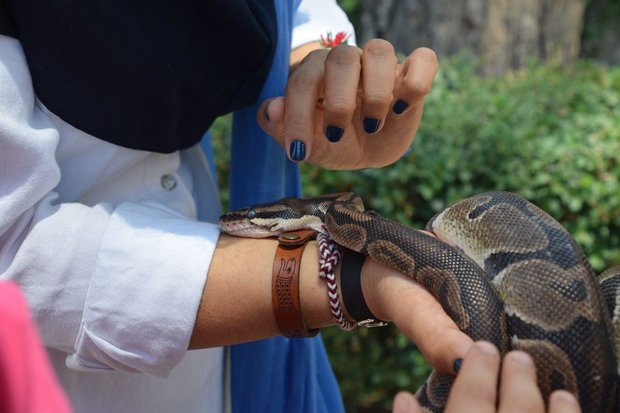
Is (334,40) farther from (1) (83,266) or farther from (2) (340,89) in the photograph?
(1) (83,266)

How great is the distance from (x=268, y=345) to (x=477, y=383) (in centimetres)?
106

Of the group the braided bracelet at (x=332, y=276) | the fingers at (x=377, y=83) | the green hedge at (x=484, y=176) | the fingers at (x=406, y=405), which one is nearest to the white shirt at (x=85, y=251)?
the braided bracelet at (x=332, y=276)

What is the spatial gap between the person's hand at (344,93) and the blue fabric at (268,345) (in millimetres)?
134

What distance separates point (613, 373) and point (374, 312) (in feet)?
1.74

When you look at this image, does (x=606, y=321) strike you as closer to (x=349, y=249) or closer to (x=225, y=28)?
(x=349, y=249)

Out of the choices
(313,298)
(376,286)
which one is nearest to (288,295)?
(313,298)

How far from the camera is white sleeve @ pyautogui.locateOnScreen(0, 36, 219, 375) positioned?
1.62m

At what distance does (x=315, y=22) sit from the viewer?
238 cm

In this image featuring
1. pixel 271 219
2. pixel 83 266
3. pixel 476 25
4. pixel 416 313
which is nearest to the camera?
pixel 416 313

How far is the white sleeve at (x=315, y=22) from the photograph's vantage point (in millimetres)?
2359

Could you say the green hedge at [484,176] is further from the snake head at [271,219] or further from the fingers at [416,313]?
the fingers at [416,313]

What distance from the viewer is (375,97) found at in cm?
185

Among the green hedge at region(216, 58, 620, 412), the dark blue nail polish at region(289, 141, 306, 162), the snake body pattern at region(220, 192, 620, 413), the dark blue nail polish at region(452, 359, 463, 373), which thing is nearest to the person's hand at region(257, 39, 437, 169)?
the dark blue nail polish at region(289, 141, 306, 162)

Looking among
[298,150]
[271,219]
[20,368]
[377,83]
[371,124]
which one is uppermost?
[20,368]
